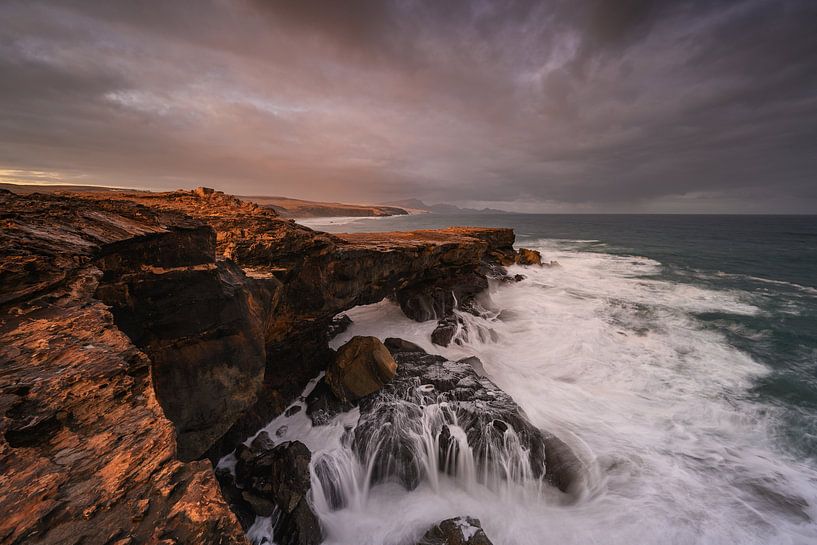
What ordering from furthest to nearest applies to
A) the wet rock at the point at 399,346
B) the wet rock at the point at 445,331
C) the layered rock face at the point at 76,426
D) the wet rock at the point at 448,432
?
the wet rock at the point at 445,331 → the wet rock at the point at 399,346 → the wet rock at the point at 448,432 → the layered rock face at the point at 76,426

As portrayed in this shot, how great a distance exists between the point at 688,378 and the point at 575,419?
587cm

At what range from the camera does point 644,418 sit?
9289 millimetres

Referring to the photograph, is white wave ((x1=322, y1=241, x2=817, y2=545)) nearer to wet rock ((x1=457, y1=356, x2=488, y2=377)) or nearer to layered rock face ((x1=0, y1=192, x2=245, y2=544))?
wet rock ((x1=457, y1=356, x2=488, y2=377))

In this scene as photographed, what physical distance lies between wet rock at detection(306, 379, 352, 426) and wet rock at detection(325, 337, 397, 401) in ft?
0.46

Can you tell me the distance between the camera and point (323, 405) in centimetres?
814

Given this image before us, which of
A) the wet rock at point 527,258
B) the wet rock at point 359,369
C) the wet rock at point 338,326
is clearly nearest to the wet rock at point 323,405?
the wet rock at point 359,369

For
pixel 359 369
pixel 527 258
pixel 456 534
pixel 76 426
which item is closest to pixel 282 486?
pixel 359 369

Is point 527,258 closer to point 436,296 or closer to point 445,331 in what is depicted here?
point 436,296

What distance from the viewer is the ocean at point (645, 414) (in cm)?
622

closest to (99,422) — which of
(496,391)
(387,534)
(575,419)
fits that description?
(387,534)

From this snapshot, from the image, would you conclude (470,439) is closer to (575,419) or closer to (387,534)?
(387,534)

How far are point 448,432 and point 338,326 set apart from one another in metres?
6.47

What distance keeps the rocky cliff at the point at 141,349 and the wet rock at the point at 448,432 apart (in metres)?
2.75

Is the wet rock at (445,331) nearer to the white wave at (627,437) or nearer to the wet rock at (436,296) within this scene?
the white wave at (627,437)
